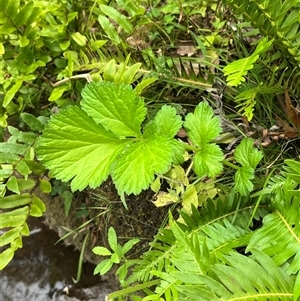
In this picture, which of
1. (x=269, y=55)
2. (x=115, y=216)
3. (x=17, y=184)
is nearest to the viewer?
(x=269, y=55)

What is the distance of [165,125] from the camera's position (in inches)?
47.1

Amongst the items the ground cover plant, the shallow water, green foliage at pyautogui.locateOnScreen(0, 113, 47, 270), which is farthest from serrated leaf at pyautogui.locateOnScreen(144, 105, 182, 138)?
the shallow water

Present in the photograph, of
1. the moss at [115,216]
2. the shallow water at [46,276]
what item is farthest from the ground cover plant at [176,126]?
the shallow water at [46,276]

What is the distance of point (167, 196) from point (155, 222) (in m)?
0.17

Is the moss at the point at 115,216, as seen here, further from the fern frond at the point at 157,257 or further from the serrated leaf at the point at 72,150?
the serrated leaf at the point at 72,150

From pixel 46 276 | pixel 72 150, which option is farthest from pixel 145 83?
pixel 46 276

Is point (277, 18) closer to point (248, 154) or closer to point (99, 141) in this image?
point (248, 154)

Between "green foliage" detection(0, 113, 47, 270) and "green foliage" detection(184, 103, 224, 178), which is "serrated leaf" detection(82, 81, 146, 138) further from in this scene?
"green foliage" detection(0, 113, 47, 270)

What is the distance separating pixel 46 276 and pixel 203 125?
4.04ft

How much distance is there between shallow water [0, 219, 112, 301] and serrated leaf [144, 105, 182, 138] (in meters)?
1.04

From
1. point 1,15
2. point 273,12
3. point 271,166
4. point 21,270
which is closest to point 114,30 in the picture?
point 1,15

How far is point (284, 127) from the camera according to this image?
4.73 ft

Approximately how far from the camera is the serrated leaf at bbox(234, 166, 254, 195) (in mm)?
1237

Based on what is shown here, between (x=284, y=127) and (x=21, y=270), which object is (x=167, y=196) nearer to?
(x=284, y=127)
